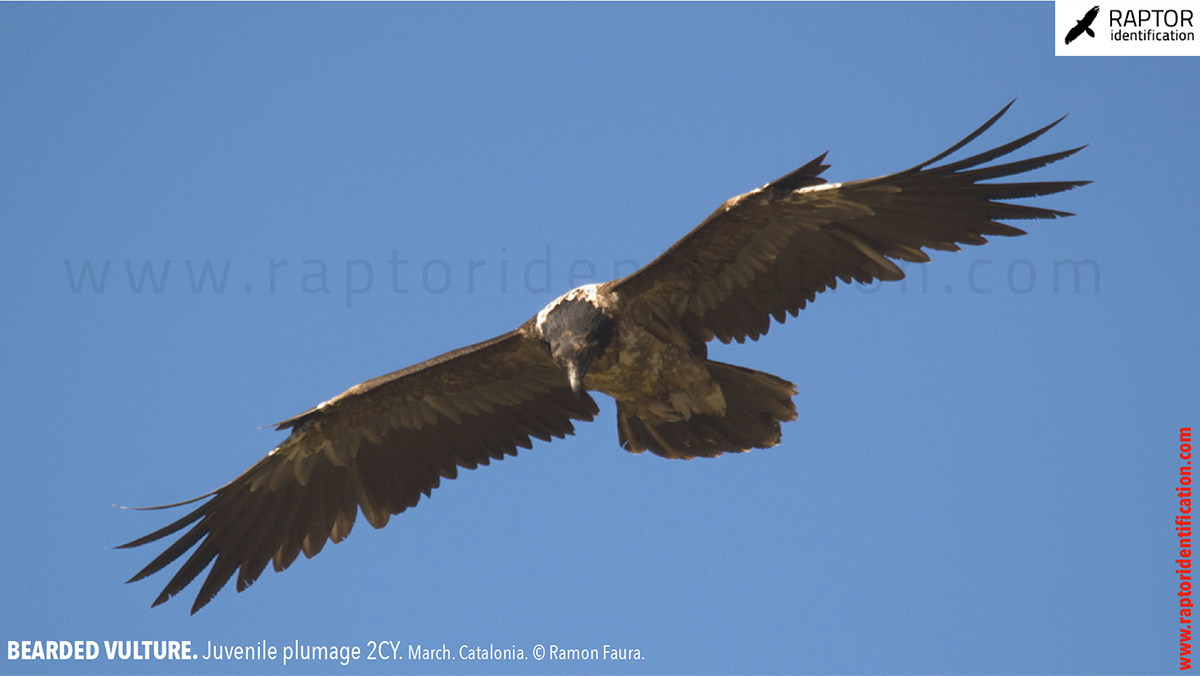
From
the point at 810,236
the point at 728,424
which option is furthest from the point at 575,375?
the point at 810,236

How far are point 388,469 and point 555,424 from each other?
4.37 ft

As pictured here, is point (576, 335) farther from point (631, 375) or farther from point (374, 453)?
point (374, 453)

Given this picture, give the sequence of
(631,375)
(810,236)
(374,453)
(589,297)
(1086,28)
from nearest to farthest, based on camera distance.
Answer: (810,236) → (589,297) → (631,375) → (374,453) → (1086,28)

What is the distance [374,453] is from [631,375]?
218cm

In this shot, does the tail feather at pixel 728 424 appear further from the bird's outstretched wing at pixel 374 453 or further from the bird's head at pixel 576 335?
the bird's head at pixel 576 335

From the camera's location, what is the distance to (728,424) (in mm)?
8312

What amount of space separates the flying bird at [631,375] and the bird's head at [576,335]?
1cm

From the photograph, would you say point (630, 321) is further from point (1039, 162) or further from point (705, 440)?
point (1039, 162)

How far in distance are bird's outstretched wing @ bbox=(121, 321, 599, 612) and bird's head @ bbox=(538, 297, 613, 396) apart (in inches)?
23.4

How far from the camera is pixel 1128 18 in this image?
1040 centimetres

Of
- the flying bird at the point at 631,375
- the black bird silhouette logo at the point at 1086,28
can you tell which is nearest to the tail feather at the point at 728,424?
the flying bird at the point at 631,375

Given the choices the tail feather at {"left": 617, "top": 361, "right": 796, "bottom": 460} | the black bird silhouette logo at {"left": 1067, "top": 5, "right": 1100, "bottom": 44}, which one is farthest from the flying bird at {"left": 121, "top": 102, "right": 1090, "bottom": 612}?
the black bird silhouette logo at {"left": 1067, "top": 5, "right": 1100, "bottom": 44}

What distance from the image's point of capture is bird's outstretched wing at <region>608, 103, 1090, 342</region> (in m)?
7.15

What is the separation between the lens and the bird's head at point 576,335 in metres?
7.75
